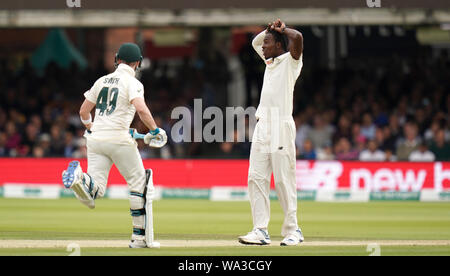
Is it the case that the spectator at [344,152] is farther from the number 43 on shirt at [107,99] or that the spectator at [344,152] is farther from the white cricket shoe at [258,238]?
the number 43 on shirt at [107,99]

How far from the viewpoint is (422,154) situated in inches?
650

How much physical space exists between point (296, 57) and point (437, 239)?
277 centimetres

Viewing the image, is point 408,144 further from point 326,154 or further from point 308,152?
point 308,152

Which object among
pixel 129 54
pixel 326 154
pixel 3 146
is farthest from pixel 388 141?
pixel 129 54

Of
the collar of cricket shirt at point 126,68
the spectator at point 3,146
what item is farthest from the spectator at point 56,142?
the collar of cricket shirt at point 126,68

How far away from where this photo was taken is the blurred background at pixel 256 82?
17.0 metres

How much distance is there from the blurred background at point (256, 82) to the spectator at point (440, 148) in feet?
0.07

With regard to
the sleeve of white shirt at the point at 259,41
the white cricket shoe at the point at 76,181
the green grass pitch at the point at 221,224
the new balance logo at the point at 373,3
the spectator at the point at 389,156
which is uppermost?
the new balance logo at the point at 373,3

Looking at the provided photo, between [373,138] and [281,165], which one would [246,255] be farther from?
[373,138]

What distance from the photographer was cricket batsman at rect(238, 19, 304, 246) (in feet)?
26.9

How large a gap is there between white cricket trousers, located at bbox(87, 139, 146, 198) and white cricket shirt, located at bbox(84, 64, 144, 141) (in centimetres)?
8

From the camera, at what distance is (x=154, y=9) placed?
16.9 meters

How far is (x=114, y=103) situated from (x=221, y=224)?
3.58 meters

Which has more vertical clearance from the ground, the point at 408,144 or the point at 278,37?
the point at 278,37
